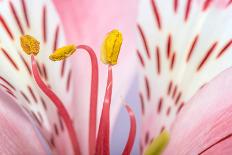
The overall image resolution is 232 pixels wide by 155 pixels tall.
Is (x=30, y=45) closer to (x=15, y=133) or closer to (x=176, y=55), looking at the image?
(x=15, y=133)

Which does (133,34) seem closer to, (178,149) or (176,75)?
(176,75)

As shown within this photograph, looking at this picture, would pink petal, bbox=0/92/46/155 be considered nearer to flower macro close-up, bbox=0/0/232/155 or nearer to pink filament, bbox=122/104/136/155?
flower macro close-up, bbox=0/0/232/155

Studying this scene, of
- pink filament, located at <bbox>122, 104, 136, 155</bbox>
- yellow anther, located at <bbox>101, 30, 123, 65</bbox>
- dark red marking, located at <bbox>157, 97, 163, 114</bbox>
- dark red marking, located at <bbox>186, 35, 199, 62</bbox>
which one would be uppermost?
yellow anther, located at <bbox>101, 30, 123, 65</bbox>

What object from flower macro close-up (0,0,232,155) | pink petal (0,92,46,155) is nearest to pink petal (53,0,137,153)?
flower macro close-up (0,0,232,155)

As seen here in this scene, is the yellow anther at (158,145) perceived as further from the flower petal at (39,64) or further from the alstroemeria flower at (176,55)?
the flower petal at (39,64)

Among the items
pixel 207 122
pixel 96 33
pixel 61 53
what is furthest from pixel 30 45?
pixel 207 122

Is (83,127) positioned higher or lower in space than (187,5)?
lower

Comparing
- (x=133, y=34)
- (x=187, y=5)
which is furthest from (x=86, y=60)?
(x=187, y=5)
